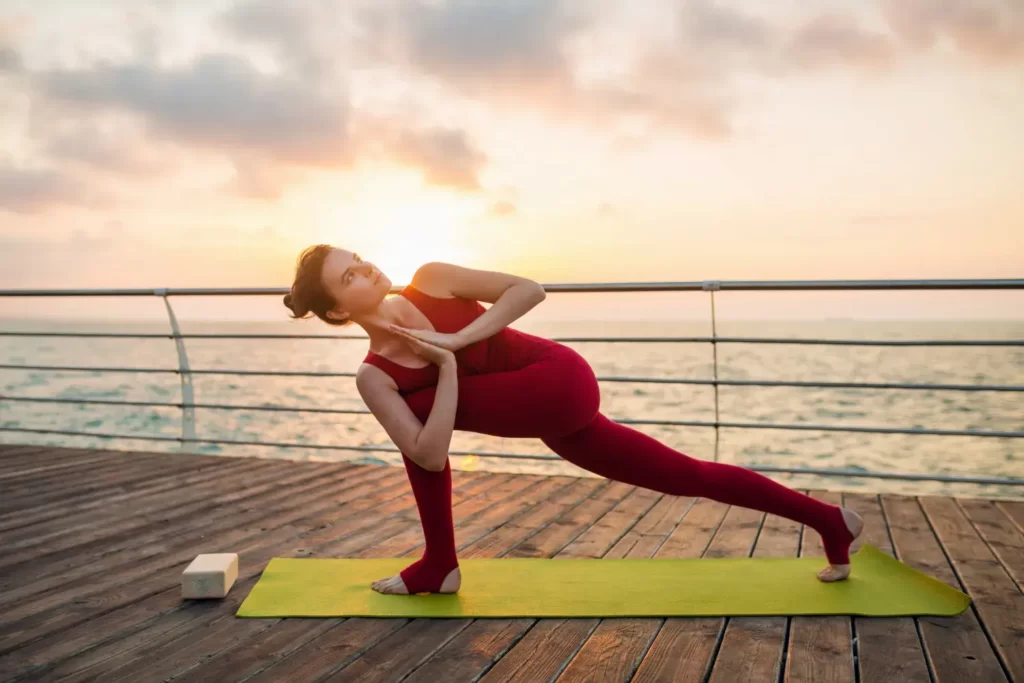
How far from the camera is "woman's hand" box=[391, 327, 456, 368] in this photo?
68.4 inches

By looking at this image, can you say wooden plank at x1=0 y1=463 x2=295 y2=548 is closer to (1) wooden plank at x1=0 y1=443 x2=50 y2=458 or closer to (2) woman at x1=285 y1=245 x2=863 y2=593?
(1) wooden plank at x1=0 y1=443 x2=50 y2=458

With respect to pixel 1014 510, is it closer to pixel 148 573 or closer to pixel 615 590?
pixel 615 590

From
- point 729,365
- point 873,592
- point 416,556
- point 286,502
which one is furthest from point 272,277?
point 729,365

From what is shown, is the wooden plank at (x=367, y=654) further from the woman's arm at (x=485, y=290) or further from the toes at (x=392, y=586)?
the woman's arm at (x=485, y=290)

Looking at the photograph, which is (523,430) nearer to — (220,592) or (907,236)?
(220,592)

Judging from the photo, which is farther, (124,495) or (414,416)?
(124,495)

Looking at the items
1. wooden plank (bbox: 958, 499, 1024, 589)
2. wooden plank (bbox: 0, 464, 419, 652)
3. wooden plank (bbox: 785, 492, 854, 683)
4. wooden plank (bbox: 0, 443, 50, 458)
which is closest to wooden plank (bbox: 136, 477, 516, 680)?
wooden plank (bbox: 0, 464, 419, 652)

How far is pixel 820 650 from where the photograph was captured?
5.37ft

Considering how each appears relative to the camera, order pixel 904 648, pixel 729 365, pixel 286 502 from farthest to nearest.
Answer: pixel 729 365 < pixel 286 502 < pixel 904 648

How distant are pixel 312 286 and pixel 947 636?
64.3 inches

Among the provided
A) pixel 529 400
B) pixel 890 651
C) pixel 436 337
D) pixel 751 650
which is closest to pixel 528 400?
pixel 529 400

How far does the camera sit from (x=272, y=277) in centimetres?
399

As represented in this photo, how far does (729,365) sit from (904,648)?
27413 mm

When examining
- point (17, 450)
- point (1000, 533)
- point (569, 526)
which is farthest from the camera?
point (17, 450)
